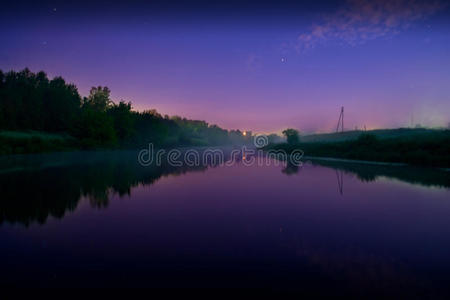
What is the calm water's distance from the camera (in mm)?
3689

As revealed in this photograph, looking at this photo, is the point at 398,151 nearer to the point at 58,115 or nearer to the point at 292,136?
the point at 292,136

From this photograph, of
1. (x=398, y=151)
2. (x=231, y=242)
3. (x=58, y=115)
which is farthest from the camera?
(x=58, y=115)

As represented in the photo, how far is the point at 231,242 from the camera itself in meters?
5.07

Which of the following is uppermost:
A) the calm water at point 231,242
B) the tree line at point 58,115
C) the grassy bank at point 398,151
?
the tree line at point 58,115

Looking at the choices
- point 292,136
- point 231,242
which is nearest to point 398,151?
point 231,242

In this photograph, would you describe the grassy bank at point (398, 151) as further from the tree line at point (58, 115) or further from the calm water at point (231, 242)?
the tree line at point (58, 115)

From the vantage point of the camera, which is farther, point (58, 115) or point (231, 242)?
point (58, 115)

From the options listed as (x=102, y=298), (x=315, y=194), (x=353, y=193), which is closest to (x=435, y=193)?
(x=353, y=193)

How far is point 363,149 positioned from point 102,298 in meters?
35.6

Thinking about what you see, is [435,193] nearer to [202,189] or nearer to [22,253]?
[202,189]

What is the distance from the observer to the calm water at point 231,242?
3.69 meters

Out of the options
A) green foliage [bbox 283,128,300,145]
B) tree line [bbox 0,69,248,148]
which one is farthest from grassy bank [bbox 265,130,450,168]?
tree line [bbox 0,69,248,148]

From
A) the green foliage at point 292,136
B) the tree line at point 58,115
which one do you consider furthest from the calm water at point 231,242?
the green foliage at point 292,136

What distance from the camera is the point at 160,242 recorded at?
199 inches
